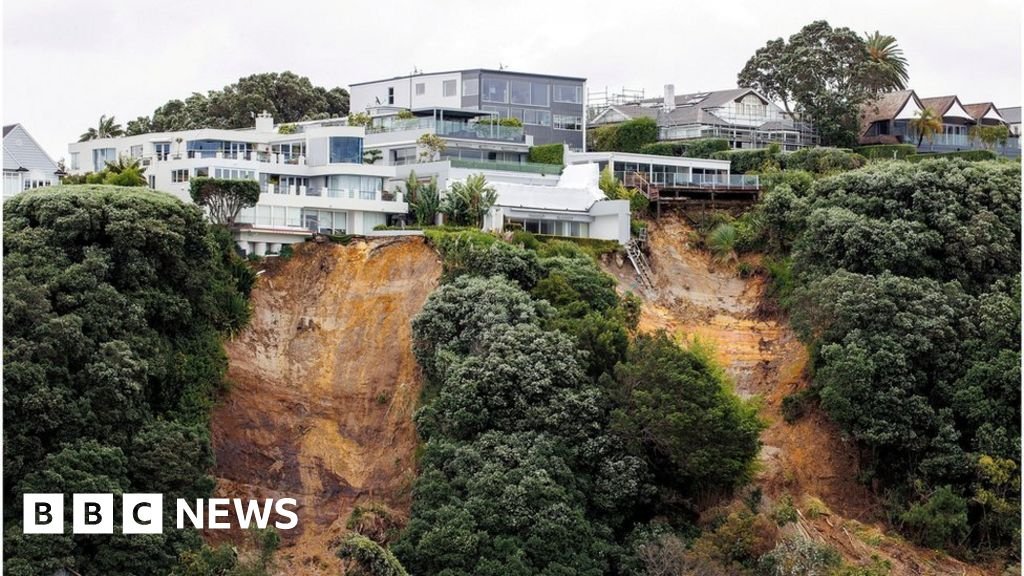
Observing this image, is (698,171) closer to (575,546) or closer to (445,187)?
(445,187)

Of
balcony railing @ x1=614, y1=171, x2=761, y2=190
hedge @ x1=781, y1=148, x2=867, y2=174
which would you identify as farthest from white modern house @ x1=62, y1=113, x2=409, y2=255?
hedge @ x1=781, y1=148, x2=867, y2=174

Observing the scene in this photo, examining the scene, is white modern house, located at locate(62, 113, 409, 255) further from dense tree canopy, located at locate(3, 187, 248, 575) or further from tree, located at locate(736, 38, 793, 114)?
tree, located at locate(736, 38, 793, 114)

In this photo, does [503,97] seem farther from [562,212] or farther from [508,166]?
[562,212]

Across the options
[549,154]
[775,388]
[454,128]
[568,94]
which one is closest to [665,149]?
[568,94]

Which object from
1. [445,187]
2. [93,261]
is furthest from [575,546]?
[445,187]

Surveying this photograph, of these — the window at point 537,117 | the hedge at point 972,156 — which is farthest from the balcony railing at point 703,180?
the window at point 537,117
